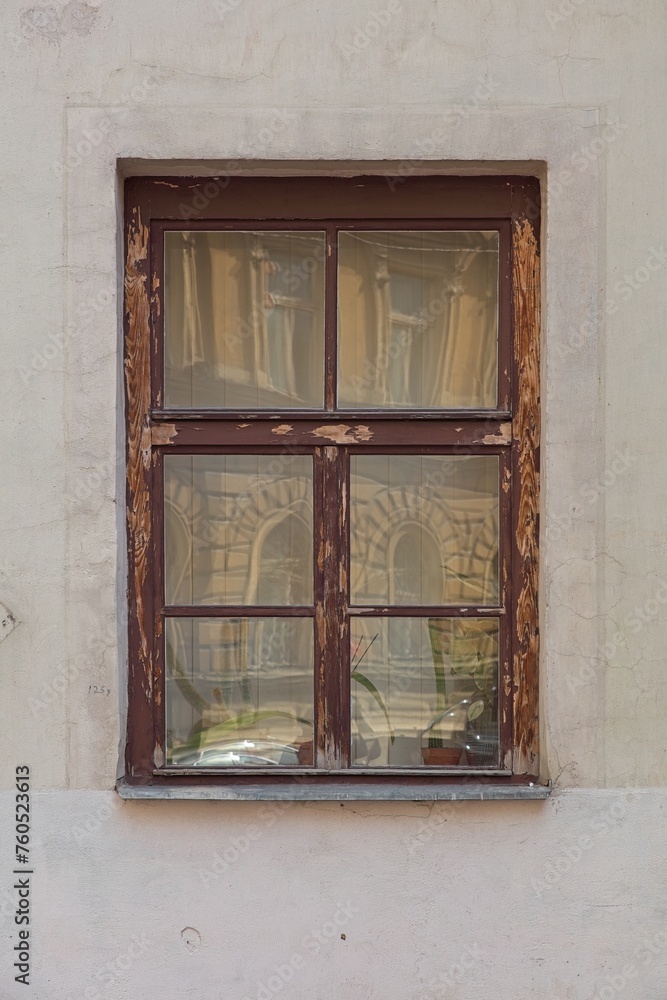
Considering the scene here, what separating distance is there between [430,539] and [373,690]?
547 millimetres

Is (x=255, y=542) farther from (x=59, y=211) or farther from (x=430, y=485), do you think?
(x=59, y=211)

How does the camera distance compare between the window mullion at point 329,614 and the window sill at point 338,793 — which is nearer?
the window sill at point 338,793

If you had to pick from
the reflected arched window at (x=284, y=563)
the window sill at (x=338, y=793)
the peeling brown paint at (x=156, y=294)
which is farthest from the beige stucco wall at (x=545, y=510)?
the reflected arched window at (x=284, y=563)

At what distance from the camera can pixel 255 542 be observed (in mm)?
3354

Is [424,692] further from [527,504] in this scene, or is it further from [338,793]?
[527,504]

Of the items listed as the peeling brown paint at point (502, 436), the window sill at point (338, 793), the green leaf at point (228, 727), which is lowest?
the window sill at point (338, 793)

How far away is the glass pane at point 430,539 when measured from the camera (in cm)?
333

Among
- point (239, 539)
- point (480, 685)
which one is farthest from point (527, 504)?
point (239, 539)

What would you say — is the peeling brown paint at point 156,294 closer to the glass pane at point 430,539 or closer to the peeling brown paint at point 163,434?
the peeling brown paint at point 163,434

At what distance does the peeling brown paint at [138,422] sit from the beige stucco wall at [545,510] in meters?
0.12

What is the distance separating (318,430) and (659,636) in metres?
1.30

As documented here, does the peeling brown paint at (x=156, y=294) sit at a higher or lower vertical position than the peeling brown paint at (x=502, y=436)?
higher

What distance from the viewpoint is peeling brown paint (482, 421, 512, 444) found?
3.30 m

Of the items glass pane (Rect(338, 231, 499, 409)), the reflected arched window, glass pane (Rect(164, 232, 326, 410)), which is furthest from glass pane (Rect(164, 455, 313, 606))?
glass pane (Rect(338, 231, 499, 409))
